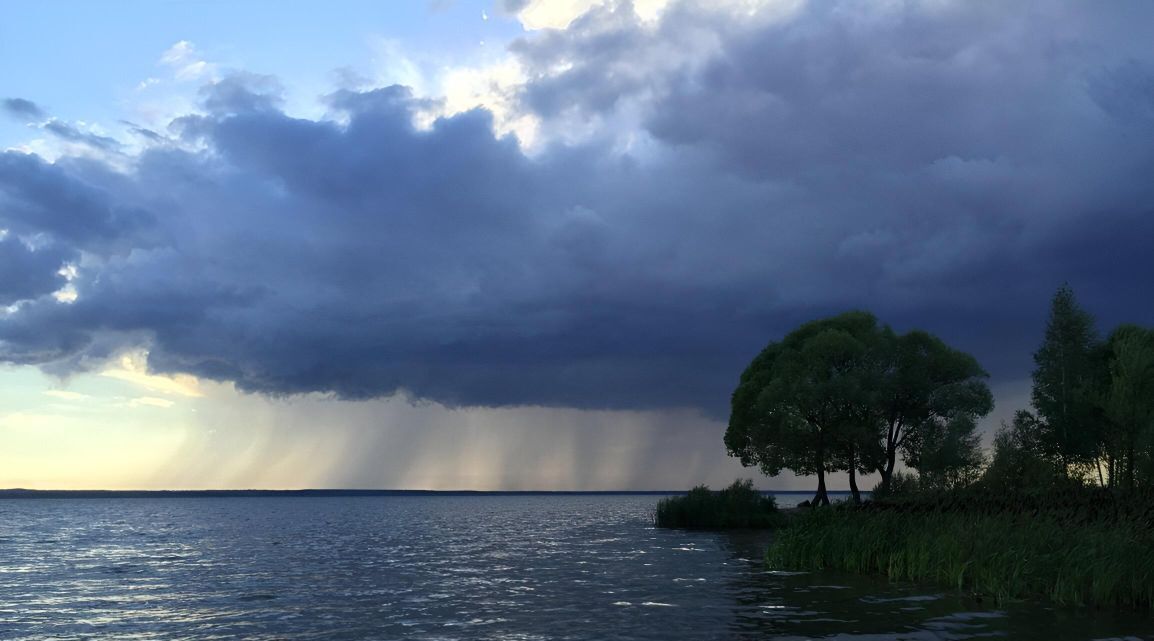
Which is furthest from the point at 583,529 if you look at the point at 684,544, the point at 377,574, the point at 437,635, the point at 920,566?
the point at 437,635

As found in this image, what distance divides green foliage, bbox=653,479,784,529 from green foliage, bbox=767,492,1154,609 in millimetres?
29285

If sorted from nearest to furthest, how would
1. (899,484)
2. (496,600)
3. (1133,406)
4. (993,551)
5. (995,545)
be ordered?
(993,551) < (995,545) < (496,600) < (1133,406) < (899,484)

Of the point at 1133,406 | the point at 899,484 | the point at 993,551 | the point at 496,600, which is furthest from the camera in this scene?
the point at 899,484

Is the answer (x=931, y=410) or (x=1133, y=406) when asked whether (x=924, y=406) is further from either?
(x=1133, y=406)

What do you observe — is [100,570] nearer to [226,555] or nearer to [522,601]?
[226,555]

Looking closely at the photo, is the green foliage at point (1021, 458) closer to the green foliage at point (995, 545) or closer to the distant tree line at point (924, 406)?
the distant tree line at point (924, 406)

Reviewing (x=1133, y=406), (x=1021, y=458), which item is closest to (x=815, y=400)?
(x=1021, y=458)

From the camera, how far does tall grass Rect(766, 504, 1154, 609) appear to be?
2431 centimetres

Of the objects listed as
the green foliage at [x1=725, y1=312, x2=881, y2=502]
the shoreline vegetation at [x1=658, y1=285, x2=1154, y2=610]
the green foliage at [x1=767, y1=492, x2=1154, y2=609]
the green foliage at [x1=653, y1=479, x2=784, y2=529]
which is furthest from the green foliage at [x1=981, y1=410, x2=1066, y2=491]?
the green foliage at [x1=767, y1=492, x2=1154, y2=609]

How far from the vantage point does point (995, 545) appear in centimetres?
2798

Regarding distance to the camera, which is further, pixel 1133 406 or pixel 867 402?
pixel 867 402

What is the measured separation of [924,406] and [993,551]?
154ft

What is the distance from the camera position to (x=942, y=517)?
108 feet

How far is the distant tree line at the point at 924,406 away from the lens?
220ft
